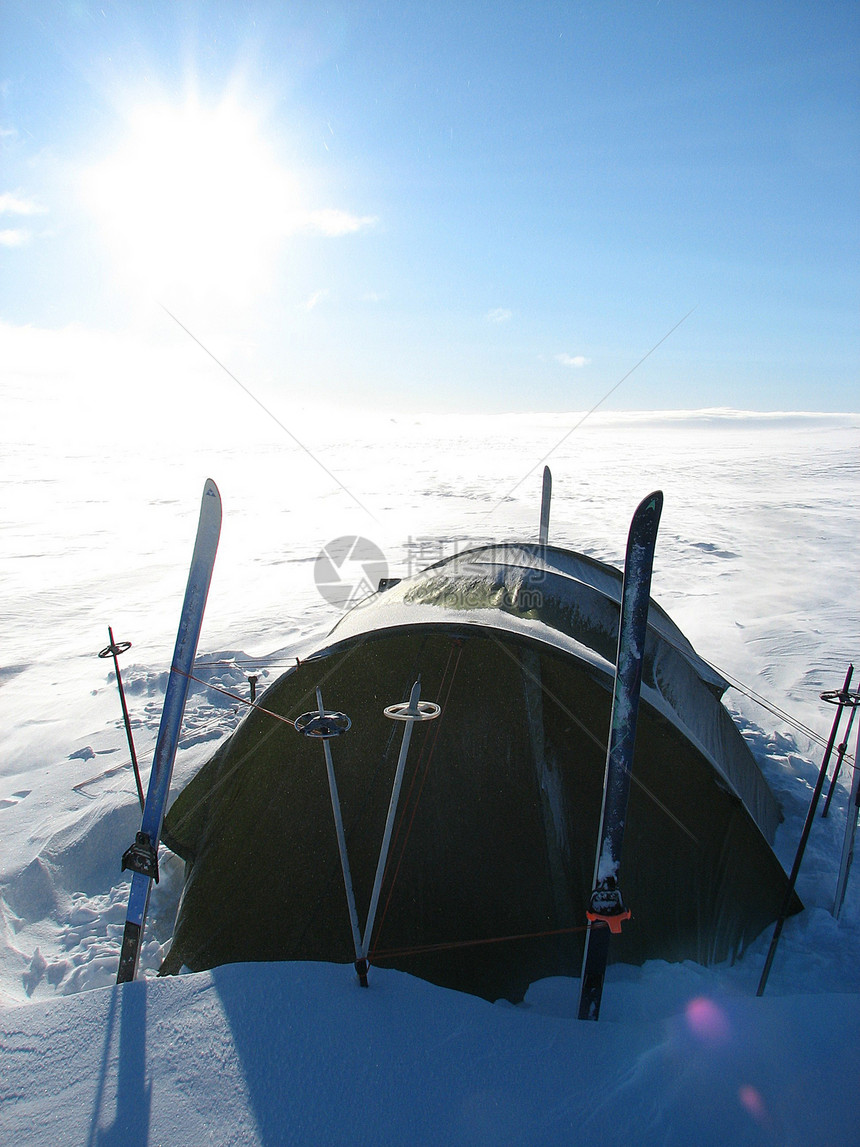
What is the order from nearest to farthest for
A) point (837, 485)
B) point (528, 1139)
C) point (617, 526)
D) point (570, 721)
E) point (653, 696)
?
point (528, 1139), point (570, 721), point (653, 696), point (617, 526), point (837, 485)

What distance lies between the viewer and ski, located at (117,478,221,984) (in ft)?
11.2

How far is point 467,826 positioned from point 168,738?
1938mm

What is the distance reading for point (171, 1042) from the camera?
2730mm

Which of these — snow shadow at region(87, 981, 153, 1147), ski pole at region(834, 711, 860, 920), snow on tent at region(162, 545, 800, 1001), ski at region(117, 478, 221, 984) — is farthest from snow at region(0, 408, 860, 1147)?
ski at region(117, 478, 221, 984)

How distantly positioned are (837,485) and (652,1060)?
4908cm

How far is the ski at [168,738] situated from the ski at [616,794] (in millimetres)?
2371

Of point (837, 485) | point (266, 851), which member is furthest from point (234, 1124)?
point (837, 485)

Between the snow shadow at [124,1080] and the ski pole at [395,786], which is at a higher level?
the ski pole at [395,786]

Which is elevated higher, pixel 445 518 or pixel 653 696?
pixel 653 696

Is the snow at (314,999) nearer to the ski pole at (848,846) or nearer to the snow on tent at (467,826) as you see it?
the ski pole at (848,846)

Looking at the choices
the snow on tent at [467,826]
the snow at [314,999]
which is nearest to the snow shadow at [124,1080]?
the snow at [314,999]

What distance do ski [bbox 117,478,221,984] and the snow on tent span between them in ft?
1.78

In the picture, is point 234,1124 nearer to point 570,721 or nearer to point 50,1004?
point 50,1004

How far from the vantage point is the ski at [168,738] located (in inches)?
135
